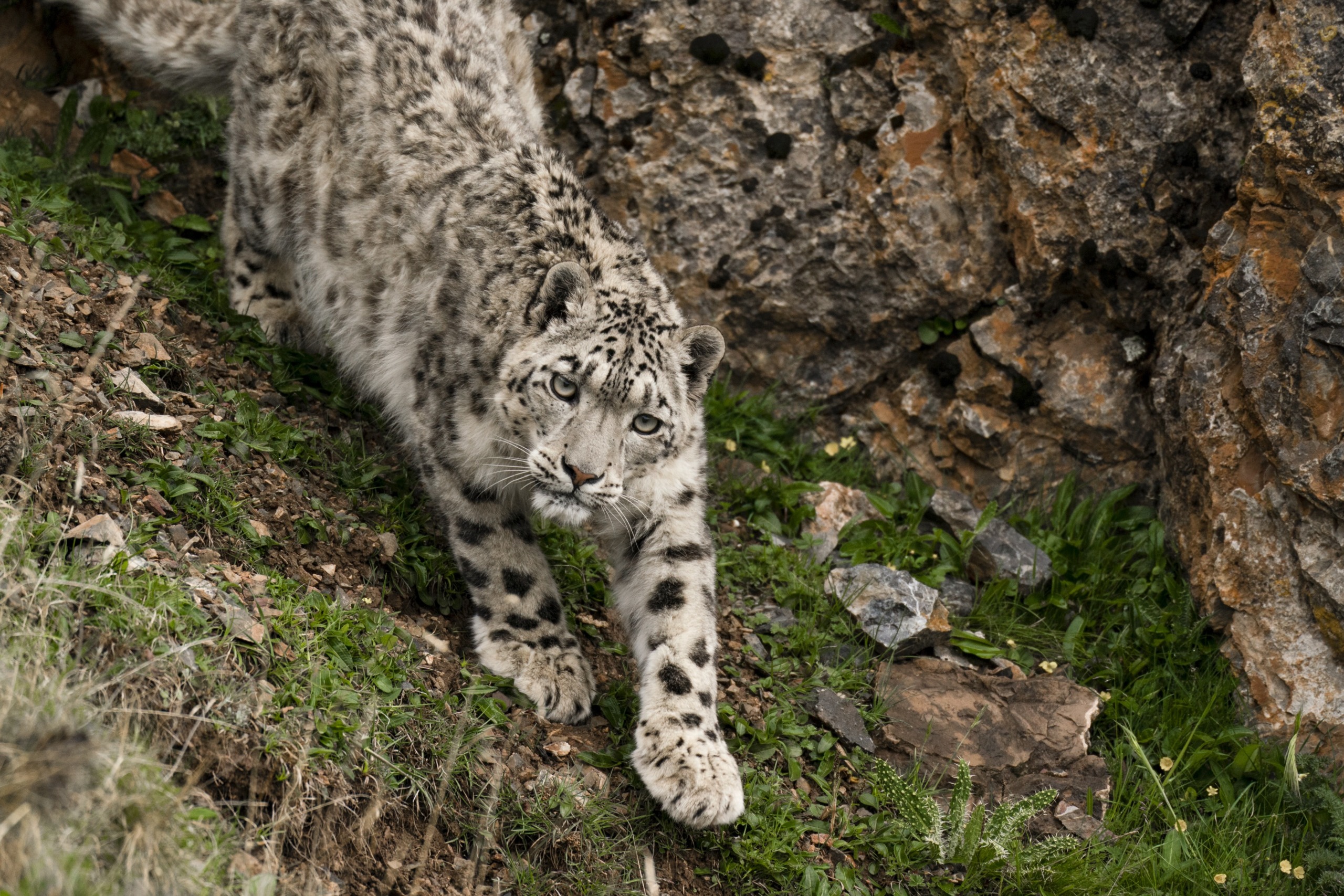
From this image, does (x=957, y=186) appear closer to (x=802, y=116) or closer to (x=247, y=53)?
(x=802, y=116)

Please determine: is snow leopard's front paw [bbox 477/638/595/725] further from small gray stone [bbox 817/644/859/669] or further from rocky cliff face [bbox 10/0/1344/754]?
rocky cliff face [bbox 10/0/1344/754]

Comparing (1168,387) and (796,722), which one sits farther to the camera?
(1168,387)

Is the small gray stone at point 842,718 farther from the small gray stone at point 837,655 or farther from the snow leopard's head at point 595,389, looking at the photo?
the snow leopard's head at point 595,389

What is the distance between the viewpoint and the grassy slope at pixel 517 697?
12.7 ft

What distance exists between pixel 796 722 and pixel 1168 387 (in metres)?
2.87

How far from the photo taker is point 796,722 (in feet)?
18.4

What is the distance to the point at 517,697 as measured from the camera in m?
5.16

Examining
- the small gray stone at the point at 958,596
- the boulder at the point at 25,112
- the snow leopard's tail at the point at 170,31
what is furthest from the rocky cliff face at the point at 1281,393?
the boulder at the point at 25,112

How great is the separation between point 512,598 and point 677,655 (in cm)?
85

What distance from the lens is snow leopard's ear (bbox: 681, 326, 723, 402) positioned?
17.5 feet

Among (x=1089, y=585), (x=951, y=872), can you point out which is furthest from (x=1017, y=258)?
(x=951, y=872)

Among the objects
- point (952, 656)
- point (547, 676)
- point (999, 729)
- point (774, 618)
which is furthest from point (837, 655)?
point (547, 676)

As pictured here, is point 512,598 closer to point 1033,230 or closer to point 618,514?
point 618,514

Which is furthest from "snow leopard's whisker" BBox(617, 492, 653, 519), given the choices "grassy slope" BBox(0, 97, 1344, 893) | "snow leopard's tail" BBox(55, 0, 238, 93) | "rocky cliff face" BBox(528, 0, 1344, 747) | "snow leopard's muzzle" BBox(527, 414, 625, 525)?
"snow leopard's tail" BBox(55, 0, 238, 93)
